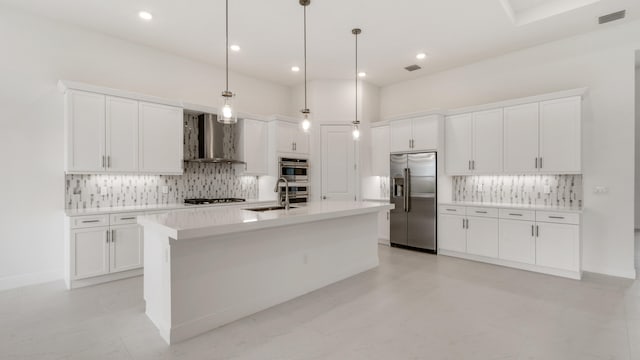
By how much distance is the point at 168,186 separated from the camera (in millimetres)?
5160

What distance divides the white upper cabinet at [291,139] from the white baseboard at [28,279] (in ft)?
12.2

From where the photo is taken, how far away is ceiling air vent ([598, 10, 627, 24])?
401cm

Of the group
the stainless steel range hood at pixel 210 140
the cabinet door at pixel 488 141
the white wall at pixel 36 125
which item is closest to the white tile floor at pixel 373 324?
the white wall at pixel 36 125

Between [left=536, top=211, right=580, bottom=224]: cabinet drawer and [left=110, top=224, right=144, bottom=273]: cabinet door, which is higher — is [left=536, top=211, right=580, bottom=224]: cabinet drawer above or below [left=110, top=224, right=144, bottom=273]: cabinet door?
above

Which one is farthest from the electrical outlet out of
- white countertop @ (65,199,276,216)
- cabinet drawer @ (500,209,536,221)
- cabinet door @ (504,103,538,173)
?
white countertop @ (65,199,276,216)

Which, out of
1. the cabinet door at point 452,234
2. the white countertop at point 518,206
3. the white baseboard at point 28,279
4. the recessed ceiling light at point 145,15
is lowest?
the white baseboard at point 28,279

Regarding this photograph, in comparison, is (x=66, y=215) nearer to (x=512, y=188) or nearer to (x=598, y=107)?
(x=512, y=188)

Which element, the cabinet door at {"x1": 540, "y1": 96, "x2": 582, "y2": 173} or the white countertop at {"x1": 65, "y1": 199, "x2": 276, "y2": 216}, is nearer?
the white countertop at {"x1": 65, "y1": 199, "x2": 276, "y2": 216}

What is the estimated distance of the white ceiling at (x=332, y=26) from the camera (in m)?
3.82

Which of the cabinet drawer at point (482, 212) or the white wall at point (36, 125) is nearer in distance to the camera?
the white wall at point (36, 125)

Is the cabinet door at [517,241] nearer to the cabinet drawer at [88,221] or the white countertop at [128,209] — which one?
the white countertop at [128,209]

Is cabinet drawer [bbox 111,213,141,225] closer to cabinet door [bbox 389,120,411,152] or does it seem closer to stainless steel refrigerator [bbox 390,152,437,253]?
stainless steel refrigerator [bbox 390,152,437,253]

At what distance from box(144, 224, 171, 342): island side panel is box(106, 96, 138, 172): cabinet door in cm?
182

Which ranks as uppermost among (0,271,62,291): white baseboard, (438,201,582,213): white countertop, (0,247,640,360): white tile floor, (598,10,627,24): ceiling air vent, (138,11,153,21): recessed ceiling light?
(598,10,627,24): ceiling air vent
